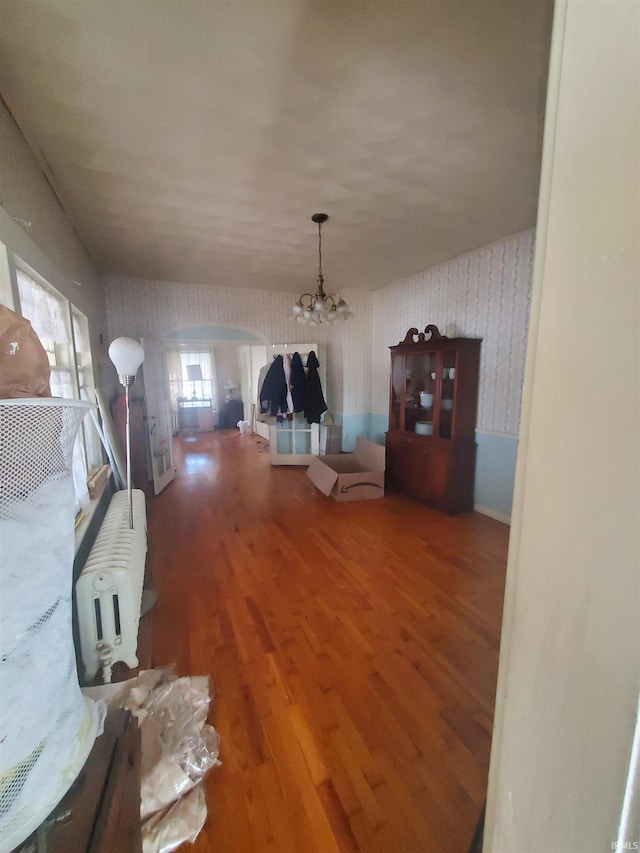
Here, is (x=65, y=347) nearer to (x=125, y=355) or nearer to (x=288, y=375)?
(x=125, y=355)

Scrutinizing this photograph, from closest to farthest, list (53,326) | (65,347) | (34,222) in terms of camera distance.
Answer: (34,222) < (53,326) < (65,347)

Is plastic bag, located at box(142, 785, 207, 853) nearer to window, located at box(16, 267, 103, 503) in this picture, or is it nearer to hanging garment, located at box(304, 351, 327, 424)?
window, located at box(16, 267, 103, 503)

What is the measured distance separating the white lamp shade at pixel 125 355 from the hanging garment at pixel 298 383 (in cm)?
302

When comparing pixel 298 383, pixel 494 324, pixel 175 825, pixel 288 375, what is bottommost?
pixel 175 825

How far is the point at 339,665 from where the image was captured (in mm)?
1680

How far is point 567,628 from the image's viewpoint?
39 cm

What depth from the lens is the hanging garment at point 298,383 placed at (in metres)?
4.97

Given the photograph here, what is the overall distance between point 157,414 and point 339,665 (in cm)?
368

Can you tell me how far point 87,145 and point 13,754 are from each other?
2582 millimetres

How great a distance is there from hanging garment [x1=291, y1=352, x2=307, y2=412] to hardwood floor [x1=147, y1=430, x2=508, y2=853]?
2043mm

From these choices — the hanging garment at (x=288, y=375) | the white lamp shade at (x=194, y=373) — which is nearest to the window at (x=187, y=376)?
the white lamp shade at (x=194, y=373)

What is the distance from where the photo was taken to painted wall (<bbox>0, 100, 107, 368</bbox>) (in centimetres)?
146

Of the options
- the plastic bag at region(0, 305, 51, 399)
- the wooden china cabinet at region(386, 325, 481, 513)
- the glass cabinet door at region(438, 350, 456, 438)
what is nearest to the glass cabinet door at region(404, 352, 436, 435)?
the wooden china cabinet at region(386, 325, 481, 513)

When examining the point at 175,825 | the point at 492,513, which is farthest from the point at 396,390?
the point at 175,825
